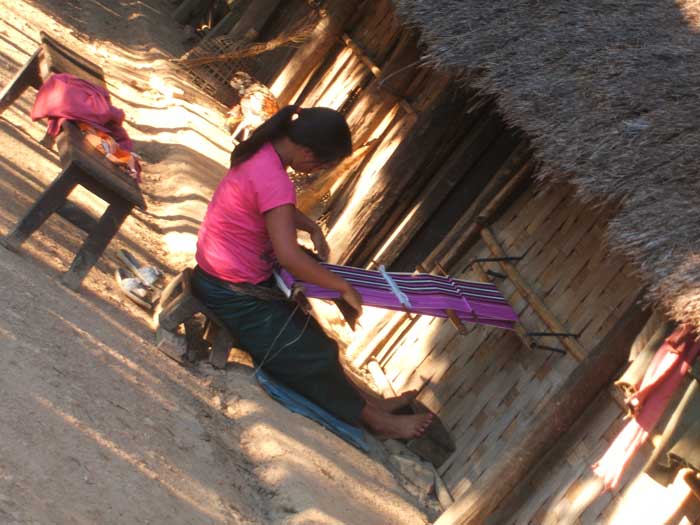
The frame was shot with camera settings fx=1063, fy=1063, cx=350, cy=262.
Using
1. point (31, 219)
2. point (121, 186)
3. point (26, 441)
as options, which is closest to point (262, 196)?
point (121, 186)

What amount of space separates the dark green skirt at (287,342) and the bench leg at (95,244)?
18.4 inches

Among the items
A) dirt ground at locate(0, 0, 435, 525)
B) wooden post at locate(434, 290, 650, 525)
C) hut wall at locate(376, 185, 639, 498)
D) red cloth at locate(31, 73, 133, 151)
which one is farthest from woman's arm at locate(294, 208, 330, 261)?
wooden post at locate(434, 290, 650, 525)

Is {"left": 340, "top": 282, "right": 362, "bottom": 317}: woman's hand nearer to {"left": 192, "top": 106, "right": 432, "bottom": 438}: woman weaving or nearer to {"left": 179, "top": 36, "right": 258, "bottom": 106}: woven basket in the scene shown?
{"left": 192, "top": 106, "right": 432, "bottom": 438}: woman weaving

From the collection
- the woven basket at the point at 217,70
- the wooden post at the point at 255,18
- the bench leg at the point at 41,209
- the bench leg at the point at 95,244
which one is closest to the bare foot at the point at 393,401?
the bench leg at the point at 95,244

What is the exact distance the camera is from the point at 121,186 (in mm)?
5227

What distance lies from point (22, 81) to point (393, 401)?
299 centimetres

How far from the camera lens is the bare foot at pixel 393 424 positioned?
532cm

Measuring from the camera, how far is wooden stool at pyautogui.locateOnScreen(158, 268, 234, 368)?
16.9 feet

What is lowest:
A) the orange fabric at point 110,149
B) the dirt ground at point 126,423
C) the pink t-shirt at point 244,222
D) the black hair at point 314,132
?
the dirt ground at point 126,423

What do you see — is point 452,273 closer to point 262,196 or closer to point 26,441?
point 262,196

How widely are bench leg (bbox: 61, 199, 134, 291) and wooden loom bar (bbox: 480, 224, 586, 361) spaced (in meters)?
1.99

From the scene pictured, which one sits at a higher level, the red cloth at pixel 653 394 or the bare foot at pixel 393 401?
the red cloth at pixel 653 394

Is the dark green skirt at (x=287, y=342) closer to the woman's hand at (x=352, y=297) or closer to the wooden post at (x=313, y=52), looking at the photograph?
the woman's hand at (x=352, y=297)

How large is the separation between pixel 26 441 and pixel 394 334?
10.3ft
